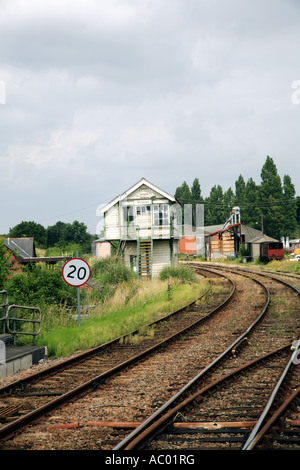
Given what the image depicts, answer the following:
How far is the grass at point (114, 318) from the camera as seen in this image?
1100cm

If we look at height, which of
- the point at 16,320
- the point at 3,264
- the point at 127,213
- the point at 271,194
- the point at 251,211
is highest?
the point at 271,194

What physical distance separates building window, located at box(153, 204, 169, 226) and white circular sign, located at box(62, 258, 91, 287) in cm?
2040

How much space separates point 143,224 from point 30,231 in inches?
2950

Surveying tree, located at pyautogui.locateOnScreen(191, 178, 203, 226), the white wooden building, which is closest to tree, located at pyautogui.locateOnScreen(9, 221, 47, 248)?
tree, located at pyautogui.locateOnScreen(191, 178, 203, 226)

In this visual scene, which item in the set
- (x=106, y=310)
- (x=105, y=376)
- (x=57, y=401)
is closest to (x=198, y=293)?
(x=106, y=310)

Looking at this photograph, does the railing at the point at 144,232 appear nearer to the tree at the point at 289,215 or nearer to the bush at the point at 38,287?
the bush at the point at 38,287

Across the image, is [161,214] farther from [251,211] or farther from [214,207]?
[214,207]

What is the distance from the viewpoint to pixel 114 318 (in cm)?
1409

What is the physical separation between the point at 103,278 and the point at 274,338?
11.4 metres

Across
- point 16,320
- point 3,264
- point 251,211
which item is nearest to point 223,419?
point 16,320

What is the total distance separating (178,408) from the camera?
18.9 ft

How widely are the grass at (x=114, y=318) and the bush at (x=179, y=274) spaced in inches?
157

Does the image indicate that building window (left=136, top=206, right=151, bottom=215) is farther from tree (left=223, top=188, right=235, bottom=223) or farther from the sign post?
tree (left=223, top=188, right=235, bottom=223)

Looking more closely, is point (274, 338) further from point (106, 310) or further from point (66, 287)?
point (66, 287)
